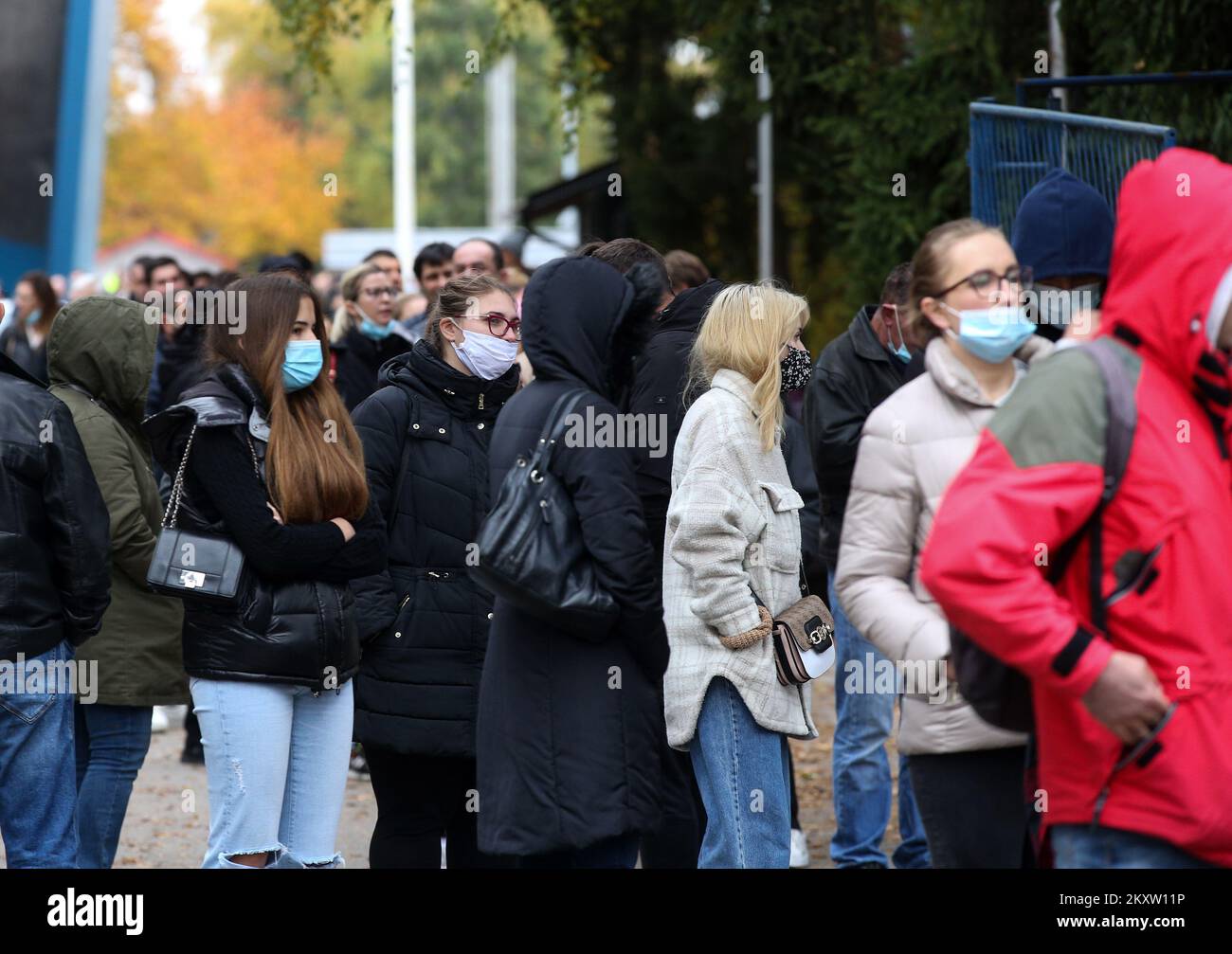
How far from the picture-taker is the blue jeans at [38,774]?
15.9 ft

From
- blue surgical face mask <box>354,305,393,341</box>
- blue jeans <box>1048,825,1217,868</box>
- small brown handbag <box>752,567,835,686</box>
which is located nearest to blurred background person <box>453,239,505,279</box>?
blue surgical face mask <box>354,305,393,341</box>

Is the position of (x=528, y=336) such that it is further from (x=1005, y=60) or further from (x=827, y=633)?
(x=1005, y=60)

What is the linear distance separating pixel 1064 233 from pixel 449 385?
6.13 ft

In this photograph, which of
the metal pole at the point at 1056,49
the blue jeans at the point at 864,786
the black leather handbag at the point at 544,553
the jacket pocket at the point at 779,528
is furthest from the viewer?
the metal pole at the point at 1056,49

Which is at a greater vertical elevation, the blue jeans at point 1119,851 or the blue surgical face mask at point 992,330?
the blue surgical face mask at point 992,330

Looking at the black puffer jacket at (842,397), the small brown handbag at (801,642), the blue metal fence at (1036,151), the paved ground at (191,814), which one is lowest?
the paved ground at (191,814)

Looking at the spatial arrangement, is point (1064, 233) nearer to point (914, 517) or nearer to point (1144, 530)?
point (914, 517)

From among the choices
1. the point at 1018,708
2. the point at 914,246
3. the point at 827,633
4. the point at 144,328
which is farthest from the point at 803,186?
the point at 1018,708

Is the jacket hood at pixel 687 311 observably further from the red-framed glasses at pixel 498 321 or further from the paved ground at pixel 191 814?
the paved ground at pixel 191 814

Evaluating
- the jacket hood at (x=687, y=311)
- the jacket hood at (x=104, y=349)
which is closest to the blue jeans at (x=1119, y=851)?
the jacket hood at (x=687, y=311)

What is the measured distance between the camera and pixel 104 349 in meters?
5.77

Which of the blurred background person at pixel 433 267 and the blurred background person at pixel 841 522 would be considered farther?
the blurred background person at pixel 433 267

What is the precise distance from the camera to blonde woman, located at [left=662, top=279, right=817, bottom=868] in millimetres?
4594

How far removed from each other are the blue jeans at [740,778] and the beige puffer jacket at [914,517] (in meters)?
0.90
